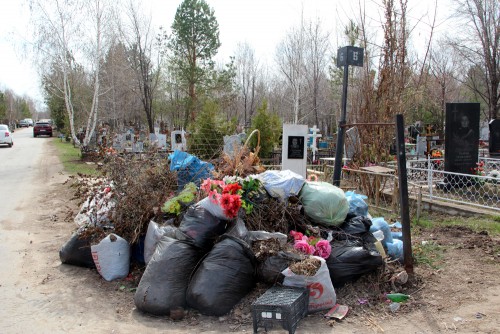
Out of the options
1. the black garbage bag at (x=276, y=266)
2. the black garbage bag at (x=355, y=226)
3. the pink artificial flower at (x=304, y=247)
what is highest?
the black garbage bag at (x=355, y=226)

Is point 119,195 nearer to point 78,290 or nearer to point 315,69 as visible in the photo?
point 78,290

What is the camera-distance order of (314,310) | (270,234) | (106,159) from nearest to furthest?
1. (314,310)
2. (270,234)
3. (106,159)

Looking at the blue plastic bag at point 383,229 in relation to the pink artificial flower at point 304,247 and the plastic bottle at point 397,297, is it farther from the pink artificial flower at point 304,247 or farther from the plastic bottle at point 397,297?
the pink artificial flower at point 304,247

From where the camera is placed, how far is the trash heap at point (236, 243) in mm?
3797

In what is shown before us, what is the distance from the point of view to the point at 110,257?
464cm

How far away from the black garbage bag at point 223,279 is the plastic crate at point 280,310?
0.39 meters

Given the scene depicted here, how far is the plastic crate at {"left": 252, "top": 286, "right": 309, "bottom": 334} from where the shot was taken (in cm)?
327

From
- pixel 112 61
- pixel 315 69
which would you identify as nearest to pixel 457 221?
pixel 112 61

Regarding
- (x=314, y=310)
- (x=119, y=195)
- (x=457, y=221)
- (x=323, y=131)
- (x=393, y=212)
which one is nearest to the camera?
(x=314, y=310)

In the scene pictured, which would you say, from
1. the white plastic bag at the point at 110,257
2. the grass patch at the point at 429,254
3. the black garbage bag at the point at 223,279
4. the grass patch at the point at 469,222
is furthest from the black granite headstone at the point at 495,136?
the white plastic bag at the point at 110,257

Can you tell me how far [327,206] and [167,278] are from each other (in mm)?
1931

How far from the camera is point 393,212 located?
7438mm

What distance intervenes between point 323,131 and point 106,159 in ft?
114

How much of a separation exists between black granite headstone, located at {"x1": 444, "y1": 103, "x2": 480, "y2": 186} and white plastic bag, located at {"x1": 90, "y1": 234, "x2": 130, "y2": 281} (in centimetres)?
788
